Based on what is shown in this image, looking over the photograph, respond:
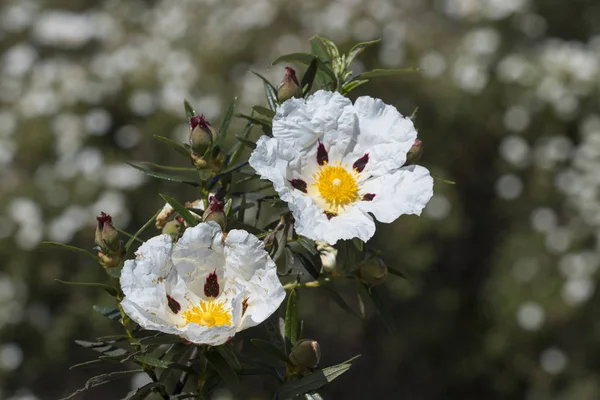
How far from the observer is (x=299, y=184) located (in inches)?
44.3

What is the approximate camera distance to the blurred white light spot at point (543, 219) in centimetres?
495

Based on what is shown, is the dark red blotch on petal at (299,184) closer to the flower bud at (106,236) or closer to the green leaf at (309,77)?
the green leaf at (309,77)

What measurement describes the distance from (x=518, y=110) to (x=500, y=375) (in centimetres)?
192

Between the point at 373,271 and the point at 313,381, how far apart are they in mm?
222

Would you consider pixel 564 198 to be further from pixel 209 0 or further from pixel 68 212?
pixel 209 0

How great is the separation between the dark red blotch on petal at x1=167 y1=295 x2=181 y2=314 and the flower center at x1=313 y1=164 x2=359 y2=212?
267 mm

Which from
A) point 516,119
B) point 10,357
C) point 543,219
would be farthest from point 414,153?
point 516,119

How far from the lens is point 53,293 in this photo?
13.1 ft

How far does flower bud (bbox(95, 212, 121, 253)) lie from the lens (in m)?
1.00

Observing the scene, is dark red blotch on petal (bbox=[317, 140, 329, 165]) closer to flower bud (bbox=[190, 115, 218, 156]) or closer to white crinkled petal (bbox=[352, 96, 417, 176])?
white crinkled petal (bbox=[352, 96, 417, 176])

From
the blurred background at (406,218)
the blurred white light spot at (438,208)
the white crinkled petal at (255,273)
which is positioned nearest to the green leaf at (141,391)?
the white crinkled petal at (255,273)

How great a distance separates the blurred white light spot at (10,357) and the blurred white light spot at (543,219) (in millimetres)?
3310

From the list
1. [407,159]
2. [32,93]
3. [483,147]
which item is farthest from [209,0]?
[407,159]

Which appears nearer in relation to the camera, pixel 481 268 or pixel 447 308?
pixel 447 308
